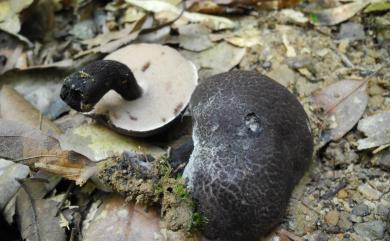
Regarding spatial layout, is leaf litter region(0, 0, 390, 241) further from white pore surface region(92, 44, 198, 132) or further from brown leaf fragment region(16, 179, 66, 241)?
white pore surface region(92, 44, 198, 132)

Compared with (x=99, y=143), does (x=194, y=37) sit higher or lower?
higher

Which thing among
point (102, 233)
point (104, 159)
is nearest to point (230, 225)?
point (102, 233)

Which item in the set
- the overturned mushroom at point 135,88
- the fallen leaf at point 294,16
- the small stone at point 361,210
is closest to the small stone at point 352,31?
the fallen leaf at point 294,16

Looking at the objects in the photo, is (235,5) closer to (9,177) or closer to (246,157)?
(246,157)

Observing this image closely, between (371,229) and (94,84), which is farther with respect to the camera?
(94,84)

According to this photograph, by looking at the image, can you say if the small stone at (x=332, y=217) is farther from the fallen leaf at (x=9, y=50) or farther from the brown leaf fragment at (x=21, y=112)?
the fallen leaf at (x=9, y=50)

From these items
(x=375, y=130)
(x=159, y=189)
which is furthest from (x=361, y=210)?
(x=159, y=189)

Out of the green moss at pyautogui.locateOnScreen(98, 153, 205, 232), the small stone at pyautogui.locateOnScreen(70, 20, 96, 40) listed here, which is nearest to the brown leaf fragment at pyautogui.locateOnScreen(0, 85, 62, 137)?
the green moss at pyautogui.locateOnScreen(98, 153, 205, 232)

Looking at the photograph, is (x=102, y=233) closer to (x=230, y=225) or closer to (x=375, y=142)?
(x=230, y=225)

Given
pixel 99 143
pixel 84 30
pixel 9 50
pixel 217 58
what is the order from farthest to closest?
1. pixel 84 30
2. pixel 9 50
3. pixel 217 58
4. pixel 99 143

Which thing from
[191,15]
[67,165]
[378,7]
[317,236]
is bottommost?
[317,236]
